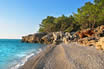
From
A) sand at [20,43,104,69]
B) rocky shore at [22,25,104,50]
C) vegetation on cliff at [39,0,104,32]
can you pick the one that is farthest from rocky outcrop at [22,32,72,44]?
sand at [20,43,104,69]

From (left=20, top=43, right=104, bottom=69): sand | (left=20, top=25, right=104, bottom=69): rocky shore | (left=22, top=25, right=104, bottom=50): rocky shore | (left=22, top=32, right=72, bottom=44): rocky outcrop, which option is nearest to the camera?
(left=20, top=43, right=104, bottom=69): sand

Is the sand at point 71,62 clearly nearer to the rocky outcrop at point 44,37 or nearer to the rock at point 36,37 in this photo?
the rocky outcrop at point 44,37

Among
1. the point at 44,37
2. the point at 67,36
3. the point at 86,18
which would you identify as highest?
the point at 86,18

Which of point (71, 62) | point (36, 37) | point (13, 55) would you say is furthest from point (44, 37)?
point (71, 62)

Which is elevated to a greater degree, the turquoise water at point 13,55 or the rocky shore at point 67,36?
the rocky shore at point 67,36

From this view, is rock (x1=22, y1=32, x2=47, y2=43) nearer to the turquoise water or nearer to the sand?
the turquoise water

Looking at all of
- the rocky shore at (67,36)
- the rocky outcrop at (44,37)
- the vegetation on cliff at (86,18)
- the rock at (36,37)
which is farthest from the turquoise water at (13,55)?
the rock at (36,37)

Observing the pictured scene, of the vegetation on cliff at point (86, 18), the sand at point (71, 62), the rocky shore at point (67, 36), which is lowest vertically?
the sand at point (71, 62)

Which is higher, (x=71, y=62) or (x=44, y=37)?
(x=44, y=37)

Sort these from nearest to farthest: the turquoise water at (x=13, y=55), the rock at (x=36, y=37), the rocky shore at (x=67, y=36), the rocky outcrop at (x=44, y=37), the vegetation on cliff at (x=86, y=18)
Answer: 1. the turquoise water at (x=13, y=55)
2. the rocky shore at (x=67, y=36)
3. the vegetation on cliff at (x=86, y=18)
4. the rocky outcrop at (x=44, y=37)
5. the rock at (x=36, y=37)

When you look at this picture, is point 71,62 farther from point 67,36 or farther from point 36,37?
point 36,37

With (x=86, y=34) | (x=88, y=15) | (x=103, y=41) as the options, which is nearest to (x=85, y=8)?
(x=88, y=15)

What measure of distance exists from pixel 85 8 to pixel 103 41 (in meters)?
29.1

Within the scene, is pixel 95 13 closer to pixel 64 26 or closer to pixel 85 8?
pixel 85 8
